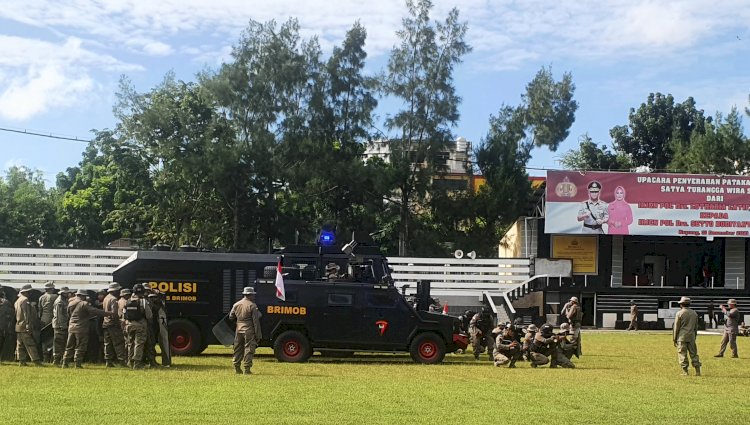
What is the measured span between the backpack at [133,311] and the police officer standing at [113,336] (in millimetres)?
439

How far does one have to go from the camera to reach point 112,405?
43.5 feet

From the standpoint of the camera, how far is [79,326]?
19719 millimetres

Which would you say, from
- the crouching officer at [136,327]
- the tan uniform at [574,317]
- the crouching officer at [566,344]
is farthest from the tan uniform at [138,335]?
the tan uniform at [574,317]

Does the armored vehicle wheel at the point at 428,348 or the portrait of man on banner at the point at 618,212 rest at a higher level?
the portrait of man on banner at the point at 618,212

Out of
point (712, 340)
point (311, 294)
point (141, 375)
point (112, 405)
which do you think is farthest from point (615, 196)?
point (112, 405)

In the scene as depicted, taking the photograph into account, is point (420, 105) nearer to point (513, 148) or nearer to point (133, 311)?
point (513, 148)

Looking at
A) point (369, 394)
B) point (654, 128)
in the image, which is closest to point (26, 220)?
point (654, 128)

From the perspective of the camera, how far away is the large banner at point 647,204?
159 feet

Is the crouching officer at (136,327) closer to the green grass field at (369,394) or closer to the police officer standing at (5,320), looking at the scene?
the green grass field at (369,394)

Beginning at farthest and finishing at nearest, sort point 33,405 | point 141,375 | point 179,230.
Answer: point 179,230
point 141,375
point 33,405

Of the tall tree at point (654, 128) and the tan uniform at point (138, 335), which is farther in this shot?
the tall tree at point (654, 128)

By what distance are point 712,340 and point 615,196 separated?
13.1 metres

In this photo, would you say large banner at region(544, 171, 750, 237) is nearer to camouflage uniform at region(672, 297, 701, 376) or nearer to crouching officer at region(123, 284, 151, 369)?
camouflage uniform at region(672, 297, 701, 376)

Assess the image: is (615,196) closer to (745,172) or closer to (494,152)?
(494,152)
